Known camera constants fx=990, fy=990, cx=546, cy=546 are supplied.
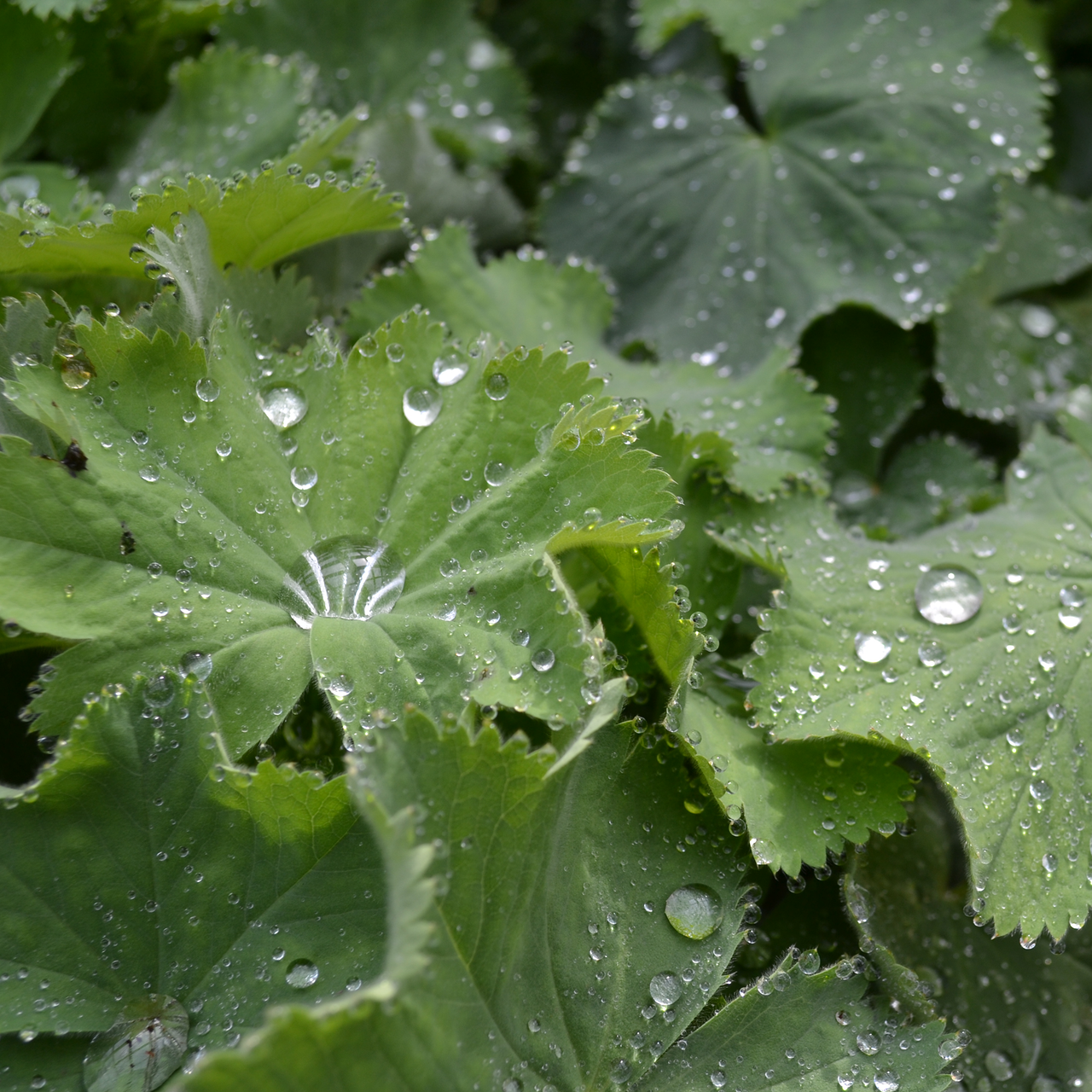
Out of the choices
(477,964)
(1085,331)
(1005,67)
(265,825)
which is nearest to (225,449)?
(265,825)

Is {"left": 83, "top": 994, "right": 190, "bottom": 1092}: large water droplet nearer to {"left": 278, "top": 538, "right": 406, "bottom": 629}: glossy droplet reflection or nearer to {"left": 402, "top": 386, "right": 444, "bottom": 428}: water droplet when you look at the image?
{"left": 278, "top": 538, "right": 406, "bottom": 629}: glossy droplet reflection

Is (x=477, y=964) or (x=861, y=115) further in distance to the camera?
(x=861, y=115)

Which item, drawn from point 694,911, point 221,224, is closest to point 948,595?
point 694,911

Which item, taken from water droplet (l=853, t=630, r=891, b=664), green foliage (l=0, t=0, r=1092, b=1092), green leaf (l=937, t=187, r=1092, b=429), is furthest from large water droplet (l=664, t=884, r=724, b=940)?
green leaf (l=937, t=187, r=1092, b=429)

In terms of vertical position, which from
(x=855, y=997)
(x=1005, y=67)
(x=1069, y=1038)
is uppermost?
(x=1005, y=67)

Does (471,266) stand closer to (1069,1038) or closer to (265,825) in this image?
(265,825)

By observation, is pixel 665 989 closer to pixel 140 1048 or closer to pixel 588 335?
pixel 140 1048

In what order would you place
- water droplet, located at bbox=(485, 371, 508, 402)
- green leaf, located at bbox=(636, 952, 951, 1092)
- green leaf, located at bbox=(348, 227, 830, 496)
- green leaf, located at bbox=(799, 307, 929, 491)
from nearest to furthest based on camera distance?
1. green leaf, located at bbox=(636, 952, 951, 1092)
2. water droplet, located at bbox=(485, 371, 508, 402)
3. green leaf, located at bbox=(348, 227, 830, 496)
4. green leaf, located at bbox=(799, 307, 929, 491)
